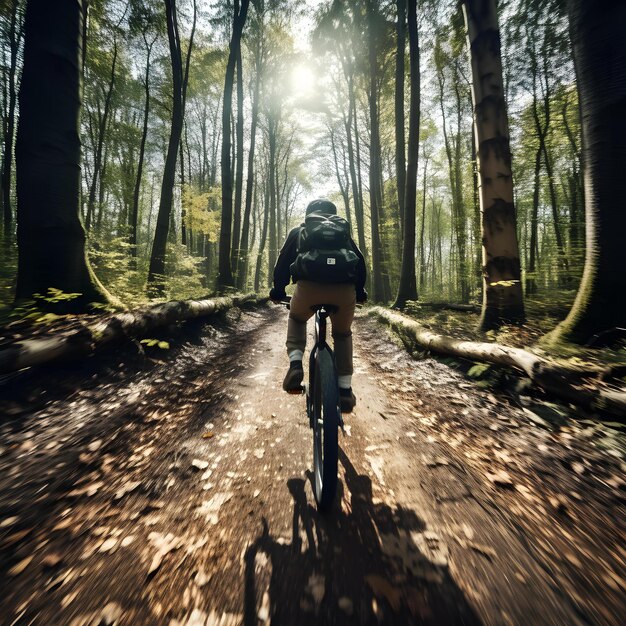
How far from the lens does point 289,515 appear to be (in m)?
2.02

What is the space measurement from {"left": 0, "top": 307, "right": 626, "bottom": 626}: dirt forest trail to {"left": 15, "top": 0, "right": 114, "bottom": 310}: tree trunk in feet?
5.87

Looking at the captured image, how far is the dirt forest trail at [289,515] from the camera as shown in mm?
1413

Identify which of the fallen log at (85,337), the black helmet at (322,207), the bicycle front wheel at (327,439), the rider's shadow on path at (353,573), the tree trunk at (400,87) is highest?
the tree trunk at (400,87)

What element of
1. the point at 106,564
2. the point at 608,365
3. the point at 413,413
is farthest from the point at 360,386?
the point at 106,564

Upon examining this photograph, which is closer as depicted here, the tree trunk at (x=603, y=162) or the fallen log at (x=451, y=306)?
the tree trunk at (x=603, y=162)

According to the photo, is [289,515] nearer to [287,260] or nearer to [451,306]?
[287,260]

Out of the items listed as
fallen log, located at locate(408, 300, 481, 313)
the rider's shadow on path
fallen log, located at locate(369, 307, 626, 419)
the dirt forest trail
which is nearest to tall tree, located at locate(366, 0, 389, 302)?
fallen log, located at locate(408, 300, 481, 313)

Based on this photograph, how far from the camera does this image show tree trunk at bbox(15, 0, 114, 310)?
436 centimetres

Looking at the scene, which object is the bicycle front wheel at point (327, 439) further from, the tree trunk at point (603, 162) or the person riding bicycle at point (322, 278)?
the tree trunk at point (603, 162)

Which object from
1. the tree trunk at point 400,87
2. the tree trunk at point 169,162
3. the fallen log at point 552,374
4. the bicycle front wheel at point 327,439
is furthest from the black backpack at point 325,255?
the tree trunk at point 400,87

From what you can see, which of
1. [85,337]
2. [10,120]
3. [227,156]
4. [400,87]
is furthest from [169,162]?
Result: [10,120]

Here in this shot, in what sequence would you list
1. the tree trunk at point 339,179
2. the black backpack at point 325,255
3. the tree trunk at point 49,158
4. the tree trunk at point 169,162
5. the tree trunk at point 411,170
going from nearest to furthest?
the black backpack at point 325,255 < the tree trunk at point 49,158 < the tree trunk at point 411,170 < the tree trunk at point 169,162 < the tree trunk at point 339,179

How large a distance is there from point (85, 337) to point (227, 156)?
9.87 m

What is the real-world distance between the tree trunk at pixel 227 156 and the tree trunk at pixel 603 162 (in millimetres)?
9880
